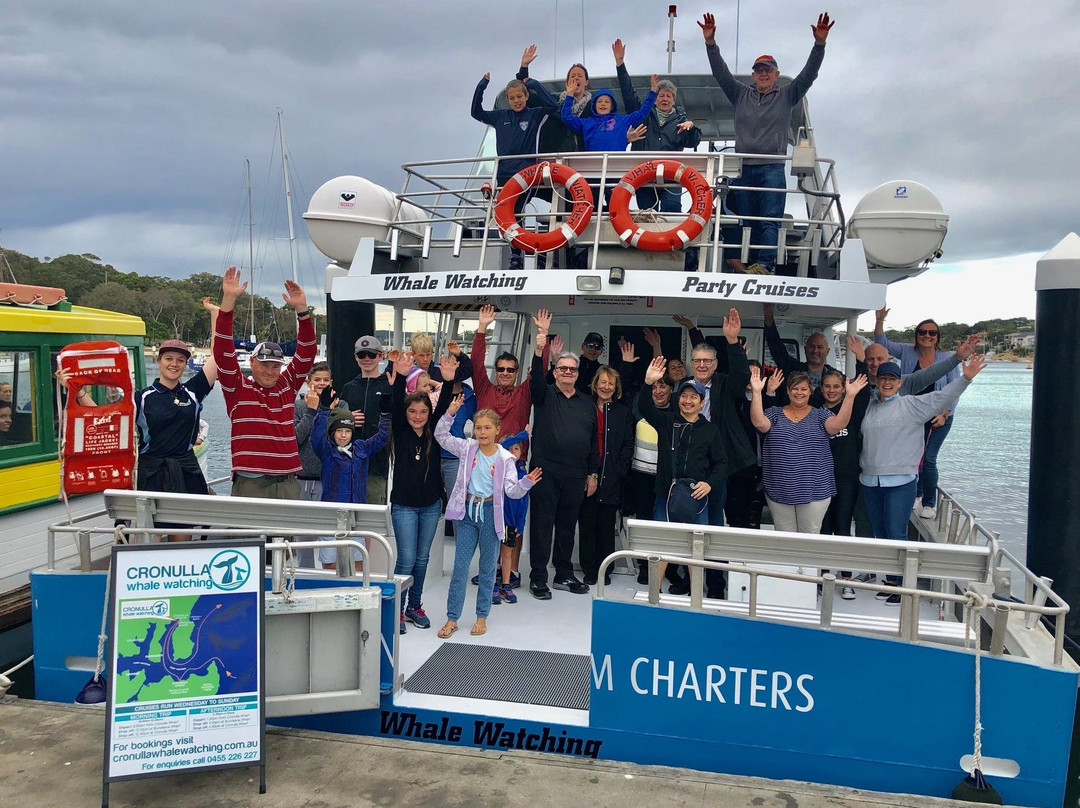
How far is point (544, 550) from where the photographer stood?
19.2 feet

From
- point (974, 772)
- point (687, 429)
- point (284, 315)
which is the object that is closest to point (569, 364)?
point (687, 429)

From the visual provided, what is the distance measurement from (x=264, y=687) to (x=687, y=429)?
2.91 metres

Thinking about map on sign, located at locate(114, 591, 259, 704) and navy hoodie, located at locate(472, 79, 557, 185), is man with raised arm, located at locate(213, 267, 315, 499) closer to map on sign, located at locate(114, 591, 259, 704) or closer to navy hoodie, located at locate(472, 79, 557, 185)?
map on sign, located at locate(114, 591, 259, 704)

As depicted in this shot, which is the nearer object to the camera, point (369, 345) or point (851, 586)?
point (851, 586)

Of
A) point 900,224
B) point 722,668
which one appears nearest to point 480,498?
point 722,668

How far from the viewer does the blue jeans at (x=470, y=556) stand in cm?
511

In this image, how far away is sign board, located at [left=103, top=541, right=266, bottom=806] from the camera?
11.9 feet

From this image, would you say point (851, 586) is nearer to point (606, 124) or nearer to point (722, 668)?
point (722, 668)

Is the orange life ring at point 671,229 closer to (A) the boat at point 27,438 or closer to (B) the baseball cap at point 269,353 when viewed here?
(B) the baseball cap at point 269,353

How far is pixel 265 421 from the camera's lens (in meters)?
5.21

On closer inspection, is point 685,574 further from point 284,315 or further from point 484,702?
point 284,315

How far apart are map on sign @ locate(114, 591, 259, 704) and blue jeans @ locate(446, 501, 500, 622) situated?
1.59 metres

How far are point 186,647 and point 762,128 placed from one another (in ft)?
20.1

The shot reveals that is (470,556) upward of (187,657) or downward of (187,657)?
upward
